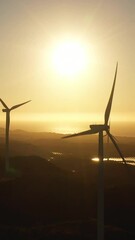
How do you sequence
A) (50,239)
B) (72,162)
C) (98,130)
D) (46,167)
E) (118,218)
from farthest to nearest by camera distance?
(72,162), (46,167), (118,218), (50,239), (98,130)

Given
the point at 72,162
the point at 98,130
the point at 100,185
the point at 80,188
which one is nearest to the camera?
the point at 100,185

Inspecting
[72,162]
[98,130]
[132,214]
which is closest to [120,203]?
[132,214]

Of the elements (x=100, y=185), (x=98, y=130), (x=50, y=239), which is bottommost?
(x=50, y=239)

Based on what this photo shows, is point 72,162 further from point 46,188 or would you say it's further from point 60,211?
point 60,211

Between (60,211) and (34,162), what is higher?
(34,162)

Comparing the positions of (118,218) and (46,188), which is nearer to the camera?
(118,218)

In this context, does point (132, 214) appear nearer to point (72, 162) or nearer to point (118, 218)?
point (118, 218)

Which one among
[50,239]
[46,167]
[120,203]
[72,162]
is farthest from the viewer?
[72,162]

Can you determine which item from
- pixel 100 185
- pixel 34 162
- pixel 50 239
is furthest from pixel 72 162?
pixel 100 185

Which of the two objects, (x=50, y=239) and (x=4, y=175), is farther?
(x=4, y=175)

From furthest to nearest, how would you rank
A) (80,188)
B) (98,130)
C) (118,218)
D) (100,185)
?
(80,188) → (118,218) → (98,130) → (100,185)
